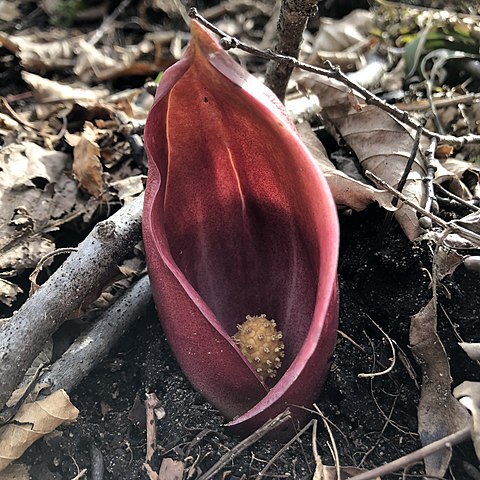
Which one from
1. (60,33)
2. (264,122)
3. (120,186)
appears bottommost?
(60,33)

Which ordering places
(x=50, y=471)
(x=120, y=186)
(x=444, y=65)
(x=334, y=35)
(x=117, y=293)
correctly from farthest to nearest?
(x=334, y=35), (x=444, y=65), (x=120, y=186), (x=117, y=293), (x=50, y=471)

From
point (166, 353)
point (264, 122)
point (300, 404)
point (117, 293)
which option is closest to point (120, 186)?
point (117, 293)

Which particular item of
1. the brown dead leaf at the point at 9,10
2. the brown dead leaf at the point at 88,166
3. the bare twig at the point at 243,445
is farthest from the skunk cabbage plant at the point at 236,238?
the brown dead leaf at the point at 9,10

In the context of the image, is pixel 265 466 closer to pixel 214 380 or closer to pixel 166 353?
pixel 214 380

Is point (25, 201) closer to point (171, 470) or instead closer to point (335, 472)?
point (171, 470)

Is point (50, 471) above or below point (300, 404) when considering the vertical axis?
below

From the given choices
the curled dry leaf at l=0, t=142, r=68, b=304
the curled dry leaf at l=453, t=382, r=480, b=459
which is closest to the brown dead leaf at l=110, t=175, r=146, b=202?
the curled dry leaf at l=0, t=142, r=68, b=304

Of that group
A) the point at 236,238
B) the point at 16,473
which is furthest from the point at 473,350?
the point at 16,473

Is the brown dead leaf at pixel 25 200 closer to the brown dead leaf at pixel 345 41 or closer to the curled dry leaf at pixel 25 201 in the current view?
the curled dry leaf at pixel 25 201
